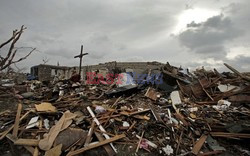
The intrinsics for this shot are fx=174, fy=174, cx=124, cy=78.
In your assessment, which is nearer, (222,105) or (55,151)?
(55,151)

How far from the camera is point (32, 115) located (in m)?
5.65

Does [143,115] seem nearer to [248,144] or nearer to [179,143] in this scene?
[179,143]

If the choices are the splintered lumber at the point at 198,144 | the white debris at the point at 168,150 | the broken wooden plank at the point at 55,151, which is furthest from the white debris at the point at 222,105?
the broken wooden plank at the point at 55,151

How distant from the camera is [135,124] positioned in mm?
5508

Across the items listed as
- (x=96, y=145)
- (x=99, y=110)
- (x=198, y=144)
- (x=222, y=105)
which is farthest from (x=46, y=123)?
(x=222, y=105)

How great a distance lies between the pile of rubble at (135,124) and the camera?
4.46 m

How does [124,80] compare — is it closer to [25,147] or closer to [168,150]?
[168,150]

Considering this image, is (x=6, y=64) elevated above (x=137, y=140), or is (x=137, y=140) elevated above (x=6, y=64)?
(x=6, y=64)

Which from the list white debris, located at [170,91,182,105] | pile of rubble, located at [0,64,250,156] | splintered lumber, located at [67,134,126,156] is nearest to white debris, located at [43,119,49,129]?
pile of rubble, located at [0,64,250,156]

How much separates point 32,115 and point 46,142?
1752 mm

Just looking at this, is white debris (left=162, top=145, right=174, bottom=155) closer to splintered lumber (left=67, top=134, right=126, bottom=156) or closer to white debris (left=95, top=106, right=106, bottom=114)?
splintered lumber (left=67, top=134, right=126, bottom=156)

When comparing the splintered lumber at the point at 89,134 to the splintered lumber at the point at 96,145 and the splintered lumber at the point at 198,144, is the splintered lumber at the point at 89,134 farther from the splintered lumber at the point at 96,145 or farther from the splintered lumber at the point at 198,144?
the splintered lumber at the point at 198,144

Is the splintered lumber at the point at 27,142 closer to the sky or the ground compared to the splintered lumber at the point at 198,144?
closer to the sky

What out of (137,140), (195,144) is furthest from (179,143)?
(137,140)
